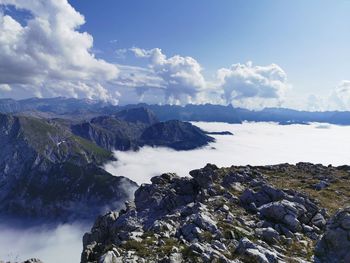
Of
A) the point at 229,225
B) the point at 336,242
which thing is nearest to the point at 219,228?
the point at 229,225

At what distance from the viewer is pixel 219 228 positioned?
38812 millimetres

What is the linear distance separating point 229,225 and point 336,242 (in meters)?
12.7

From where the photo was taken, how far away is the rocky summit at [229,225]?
30.9 metres

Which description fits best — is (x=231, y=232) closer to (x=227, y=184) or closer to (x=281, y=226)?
(x=281, y=226)

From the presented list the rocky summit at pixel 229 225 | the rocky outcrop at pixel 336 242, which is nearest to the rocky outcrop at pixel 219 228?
the rocky summit at pixel 229 225

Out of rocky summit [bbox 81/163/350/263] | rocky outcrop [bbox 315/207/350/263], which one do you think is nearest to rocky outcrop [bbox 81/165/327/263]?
rocky summit [bbox 81/163/350/263]

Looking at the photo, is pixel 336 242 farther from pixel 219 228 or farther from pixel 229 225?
pixel 229 225

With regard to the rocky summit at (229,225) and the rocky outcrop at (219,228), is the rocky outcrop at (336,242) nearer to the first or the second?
the rocky summit at (229,225)

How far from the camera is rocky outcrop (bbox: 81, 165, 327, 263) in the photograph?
31719mm

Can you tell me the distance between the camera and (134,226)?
54.8 m

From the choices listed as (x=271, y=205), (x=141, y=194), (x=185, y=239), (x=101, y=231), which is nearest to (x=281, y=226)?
(x=271, y=205)

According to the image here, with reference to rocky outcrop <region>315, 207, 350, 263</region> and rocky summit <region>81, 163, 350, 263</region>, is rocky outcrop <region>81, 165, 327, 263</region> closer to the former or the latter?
rocky summit <region>81, 163, 350, 263</region>

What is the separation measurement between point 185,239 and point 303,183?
148 feet

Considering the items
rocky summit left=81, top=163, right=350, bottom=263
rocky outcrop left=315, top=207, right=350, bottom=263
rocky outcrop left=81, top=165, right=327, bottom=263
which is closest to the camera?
rocky outcrop left=315, top=207, right=350, bottom=263
